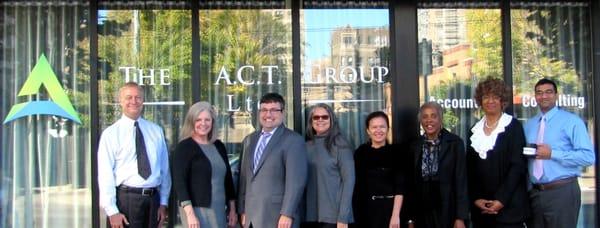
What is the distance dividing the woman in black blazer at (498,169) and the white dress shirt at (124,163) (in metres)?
2.35

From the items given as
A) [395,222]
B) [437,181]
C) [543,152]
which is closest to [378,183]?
[395,222]

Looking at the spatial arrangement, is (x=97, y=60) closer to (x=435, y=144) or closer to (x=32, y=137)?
(x=32, y=137)

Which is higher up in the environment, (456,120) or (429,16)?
(429,16)

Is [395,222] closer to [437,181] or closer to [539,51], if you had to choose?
[437,181]

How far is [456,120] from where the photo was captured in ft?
20.0

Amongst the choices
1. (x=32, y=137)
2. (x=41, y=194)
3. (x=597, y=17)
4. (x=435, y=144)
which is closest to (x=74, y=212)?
(x=41, y=194)

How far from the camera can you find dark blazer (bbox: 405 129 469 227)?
15.7 feet

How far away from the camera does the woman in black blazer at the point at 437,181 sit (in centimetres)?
479

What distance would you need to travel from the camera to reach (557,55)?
20.2ft

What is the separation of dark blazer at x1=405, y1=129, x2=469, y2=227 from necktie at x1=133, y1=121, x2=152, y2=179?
1922 millimetres

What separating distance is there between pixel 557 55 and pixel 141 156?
3.91 m

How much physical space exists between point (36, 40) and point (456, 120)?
3.89 meters

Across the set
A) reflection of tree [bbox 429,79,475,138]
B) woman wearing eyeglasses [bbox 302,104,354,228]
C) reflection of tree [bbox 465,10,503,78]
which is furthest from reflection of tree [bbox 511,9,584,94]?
woman wearing eyeglasses [bbox 302,104,354,228]

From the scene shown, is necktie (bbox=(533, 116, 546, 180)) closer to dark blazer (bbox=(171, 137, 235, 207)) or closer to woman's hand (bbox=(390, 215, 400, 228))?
woman's hand (bbox=(390, 215, 400, 228))
